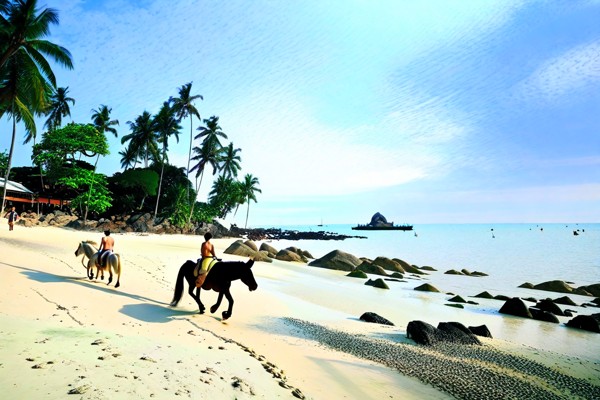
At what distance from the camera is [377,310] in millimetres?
12477

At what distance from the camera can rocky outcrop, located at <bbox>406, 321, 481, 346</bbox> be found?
318 inches

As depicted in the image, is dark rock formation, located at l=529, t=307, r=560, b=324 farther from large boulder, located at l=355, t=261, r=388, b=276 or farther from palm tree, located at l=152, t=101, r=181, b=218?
palm tree, located at l=152, t=101, r=181, b=218

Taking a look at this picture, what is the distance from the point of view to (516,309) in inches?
524

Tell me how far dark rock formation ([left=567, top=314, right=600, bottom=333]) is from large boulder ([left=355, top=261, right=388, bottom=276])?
1297cm

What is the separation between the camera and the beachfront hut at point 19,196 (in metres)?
40.2

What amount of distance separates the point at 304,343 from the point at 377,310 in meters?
6.02

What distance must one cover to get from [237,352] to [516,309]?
40.9 feet

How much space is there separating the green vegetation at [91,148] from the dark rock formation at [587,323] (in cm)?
3001

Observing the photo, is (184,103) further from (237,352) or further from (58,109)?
(237,352)

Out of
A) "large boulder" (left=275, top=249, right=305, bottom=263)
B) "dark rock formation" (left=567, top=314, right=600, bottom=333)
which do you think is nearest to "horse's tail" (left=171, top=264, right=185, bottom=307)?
"dark rock formation" (left=567, top=314, right=600, bottom=333)

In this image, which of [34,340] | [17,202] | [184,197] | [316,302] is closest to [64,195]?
[17,202]

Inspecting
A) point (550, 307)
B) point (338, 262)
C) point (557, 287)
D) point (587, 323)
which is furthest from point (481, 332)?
point (338, 262)

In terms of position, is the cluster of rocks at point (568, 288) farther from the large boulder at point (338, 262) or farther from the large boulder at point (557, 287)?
the large boulder at point (338, 262)

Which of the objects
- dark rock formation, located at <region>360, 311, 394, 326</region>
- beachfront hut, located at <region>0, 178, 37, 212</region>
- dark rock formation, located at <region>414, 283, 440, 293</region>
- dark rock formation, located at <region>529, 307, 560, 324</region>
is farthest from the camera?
beachfront hut, located at <region>0, 178, 37, 212</region>
